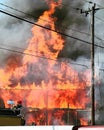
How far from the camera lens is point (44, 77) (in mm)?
54594

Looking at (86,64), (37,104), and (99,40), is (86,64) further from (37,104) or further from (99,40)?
(37,104)

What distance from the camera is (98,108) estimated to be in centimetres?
4791

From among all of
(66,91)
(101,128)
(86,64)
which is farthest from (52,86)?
(101,128)

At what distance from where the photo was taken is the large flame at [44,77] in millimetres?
51094

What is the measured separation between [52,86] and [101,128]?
4727 centimetres

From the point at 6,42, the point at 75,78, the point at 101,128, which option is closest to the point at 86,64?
the point at 75,78

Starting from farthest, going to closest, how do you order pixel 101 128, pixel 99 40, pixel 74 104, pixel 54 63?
1. pixel 54 63
2. pixel 74 104
3. pixel 99 40
4. pixel 101 128

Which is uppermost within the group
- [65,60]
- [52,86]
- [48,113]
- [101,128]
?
[65,60]

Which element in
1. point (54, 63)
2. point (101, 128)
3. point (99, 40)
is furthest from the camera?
point (54, 63)

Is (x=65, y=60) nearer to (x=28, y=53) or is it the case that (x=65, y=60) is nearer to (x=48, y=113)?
(x=28, y=53)

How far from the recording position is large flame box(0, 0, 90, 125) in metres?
51.1

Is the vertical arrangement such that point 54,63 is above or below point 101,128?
above

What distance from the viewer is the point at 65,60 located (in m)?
55.0

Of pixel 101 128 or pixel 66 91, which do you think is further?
pixel 66 91
